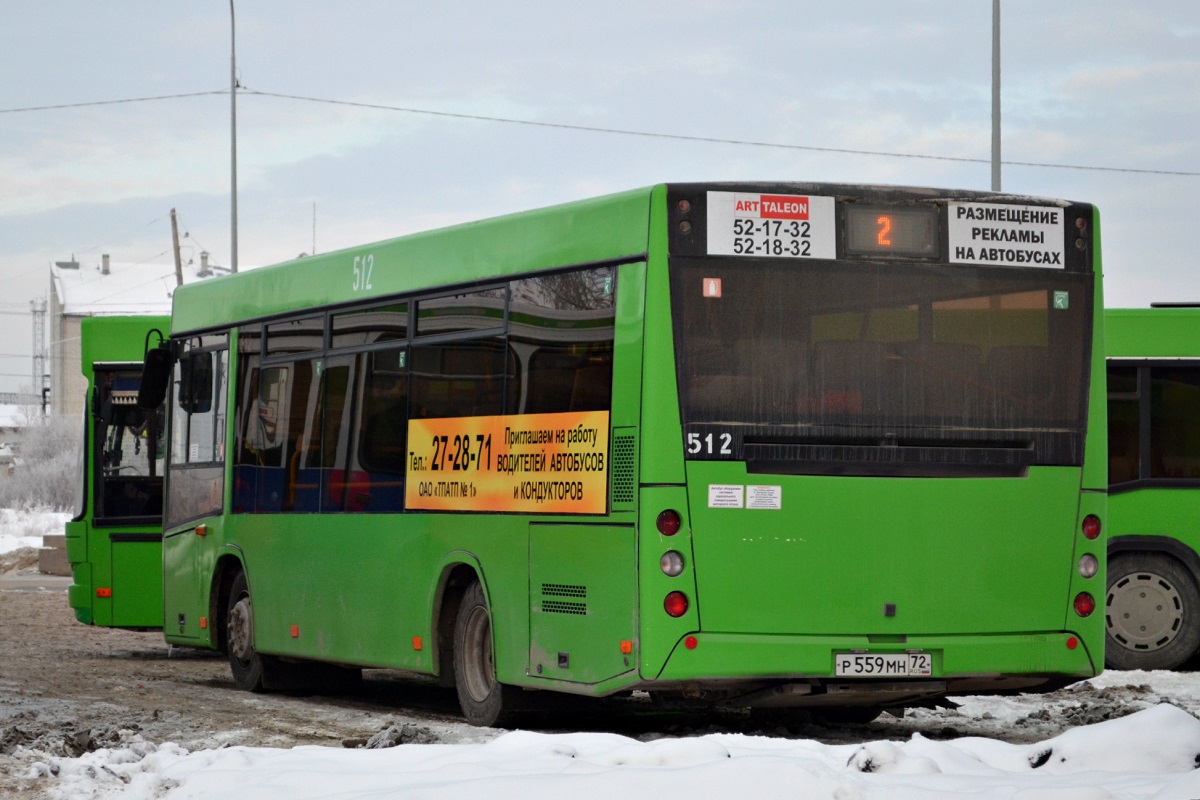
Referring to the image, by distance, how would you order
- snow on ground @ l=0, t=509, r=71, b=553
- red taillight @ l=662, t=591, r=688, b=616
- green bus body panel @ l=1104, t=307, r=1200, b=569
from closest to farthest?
1. red taillight @ l=662, t=591, r=688, b=616
2. green bus body panel @ l=1104, t=307, r=1200, b=569
3. snow on ground @ l=0, t=509, r=71, b=553

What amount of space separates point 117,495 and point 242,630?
4.40 metres

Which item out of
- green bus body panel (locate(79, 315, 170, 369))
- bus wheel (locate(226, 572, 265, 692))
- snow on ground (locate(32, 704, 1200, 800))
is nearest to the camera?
snow on ground (locate(32, 704, 1200, 800))

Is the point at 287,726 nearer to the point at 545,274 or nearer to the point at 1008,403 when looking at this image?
the point at 545,274

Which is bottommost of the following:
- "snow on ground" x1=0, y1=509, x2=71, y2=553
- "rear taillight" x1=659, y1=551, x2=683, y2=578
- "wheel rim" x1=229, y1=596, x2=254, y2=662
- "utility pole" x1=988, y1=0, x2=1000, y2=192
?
"snow on ground" x1=0, y1=509, x2=71, y2=553

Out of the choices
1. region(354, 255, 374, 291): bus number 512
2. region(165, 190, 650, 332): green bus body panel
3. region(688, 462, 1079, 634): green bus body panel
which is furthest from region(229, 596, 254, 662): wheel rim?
region(688, 462, 1079, 634): green bus body panel

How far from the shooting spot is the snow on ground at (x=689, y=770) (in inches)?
273

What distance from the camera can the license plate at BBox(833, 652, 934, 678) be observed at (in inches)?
399

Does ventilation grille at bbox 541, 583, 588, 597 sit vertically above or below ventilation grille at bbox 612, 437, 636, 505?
below

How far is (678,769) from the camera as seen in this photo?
7.28 m

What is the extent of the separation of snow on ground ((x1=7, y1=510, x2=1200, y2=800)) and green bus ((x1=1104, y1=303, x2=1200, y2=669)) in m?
7.59

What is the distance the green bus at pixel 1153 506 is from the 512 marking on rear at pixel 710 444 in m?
6.56

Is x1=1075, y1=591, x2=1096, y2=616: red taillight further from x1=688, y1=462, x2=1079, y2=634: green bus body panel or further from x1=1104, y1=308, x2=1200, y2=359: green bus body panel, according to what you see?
x1=1104, y1=308, x2=1200, y2=359: green bus body panel

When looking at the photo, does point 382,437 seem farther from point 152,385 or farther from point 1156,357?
point 1156,357

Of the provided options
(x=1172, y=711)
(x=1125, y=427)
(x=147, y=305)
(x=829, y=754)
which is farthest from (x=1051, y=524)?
(x=147, y=305)
